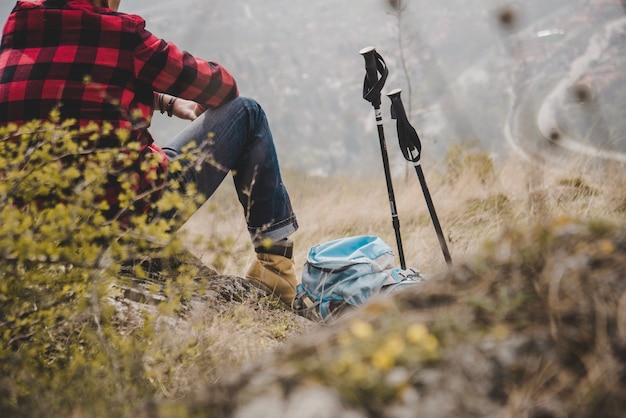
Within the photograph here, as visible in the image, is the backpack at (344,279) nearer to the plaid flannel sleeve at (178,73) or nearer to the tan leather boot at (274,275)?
the tan leather boot at (274,275)

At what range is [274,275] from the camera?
7.46ft

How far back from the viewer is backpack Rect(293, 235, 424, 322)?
2.22 meters

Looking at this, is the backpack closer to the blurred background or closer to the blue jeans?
the blue jeans

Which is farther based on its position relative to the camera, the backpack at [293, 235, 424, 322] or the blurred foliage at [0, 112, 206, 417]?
the backpack at [293, 235, 424, 322]

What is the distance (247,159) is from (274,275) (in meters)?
0.61

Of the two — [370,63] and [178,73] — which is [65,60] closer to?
[178,73]

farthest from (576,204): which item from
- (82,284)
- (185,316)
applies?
(82,284)

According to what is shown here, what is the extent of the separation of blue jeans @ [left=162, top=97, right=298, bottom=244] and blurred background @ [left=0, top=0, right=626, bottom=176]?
1.18m

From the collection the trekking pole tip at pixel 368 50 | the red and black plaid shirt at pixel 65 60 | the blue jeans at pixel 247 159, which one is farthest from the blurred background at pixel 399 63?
the red and black plaid shirt at pixel 65 60

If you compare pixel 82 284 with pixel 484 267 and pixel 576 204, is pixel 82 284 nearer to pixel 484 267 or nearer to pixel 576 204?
pixel 484 267

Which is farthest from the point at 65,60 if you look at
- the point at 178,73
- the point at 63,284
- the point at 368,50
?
the point at 368,50

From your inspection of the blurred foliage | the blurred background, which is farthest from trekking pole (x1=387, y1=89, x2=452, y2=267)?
the blurred foliage

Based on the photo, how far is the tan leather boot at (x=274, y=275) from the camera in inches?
89.7

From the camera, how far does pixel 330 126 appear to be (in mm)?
136875
